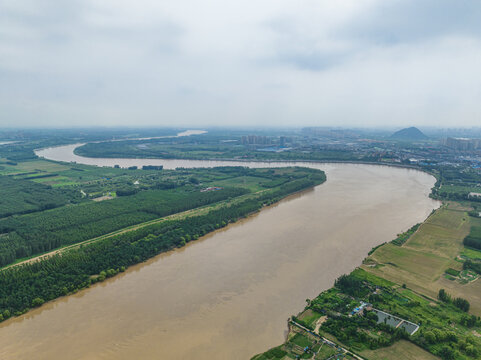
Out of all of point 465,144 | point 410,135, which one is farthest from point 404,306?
point 410,135

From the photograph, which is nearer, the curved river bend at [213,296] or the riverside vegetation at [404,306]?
the riverside vegetation at [404,306]

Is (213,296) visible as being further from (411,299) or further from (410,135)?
(410,135)

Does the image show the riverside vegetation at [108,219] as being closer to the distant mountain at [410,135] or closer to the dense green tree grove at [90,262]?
the dense green tree grove at [90,262]

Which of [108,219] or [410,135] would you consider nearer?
[108,219]

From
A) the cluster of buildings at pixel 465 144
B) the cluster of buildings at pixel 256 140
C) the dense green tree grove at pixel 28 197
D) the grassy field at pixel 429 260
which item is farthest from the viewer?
the cluster of buildings at pixel 256 140

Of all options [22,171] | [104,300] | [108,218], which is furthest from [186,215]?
[22,171]

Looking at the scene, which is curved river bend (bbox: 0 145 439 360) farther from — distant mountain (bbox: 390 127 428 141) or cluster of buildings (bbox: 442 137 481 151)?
distant mountain (bbox: 390 127 428 141)

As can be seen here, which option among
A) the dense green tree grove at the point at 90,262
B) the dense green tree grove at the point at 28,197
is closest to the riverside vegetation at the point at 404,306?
the dense green tree grove at the point at 90,262
